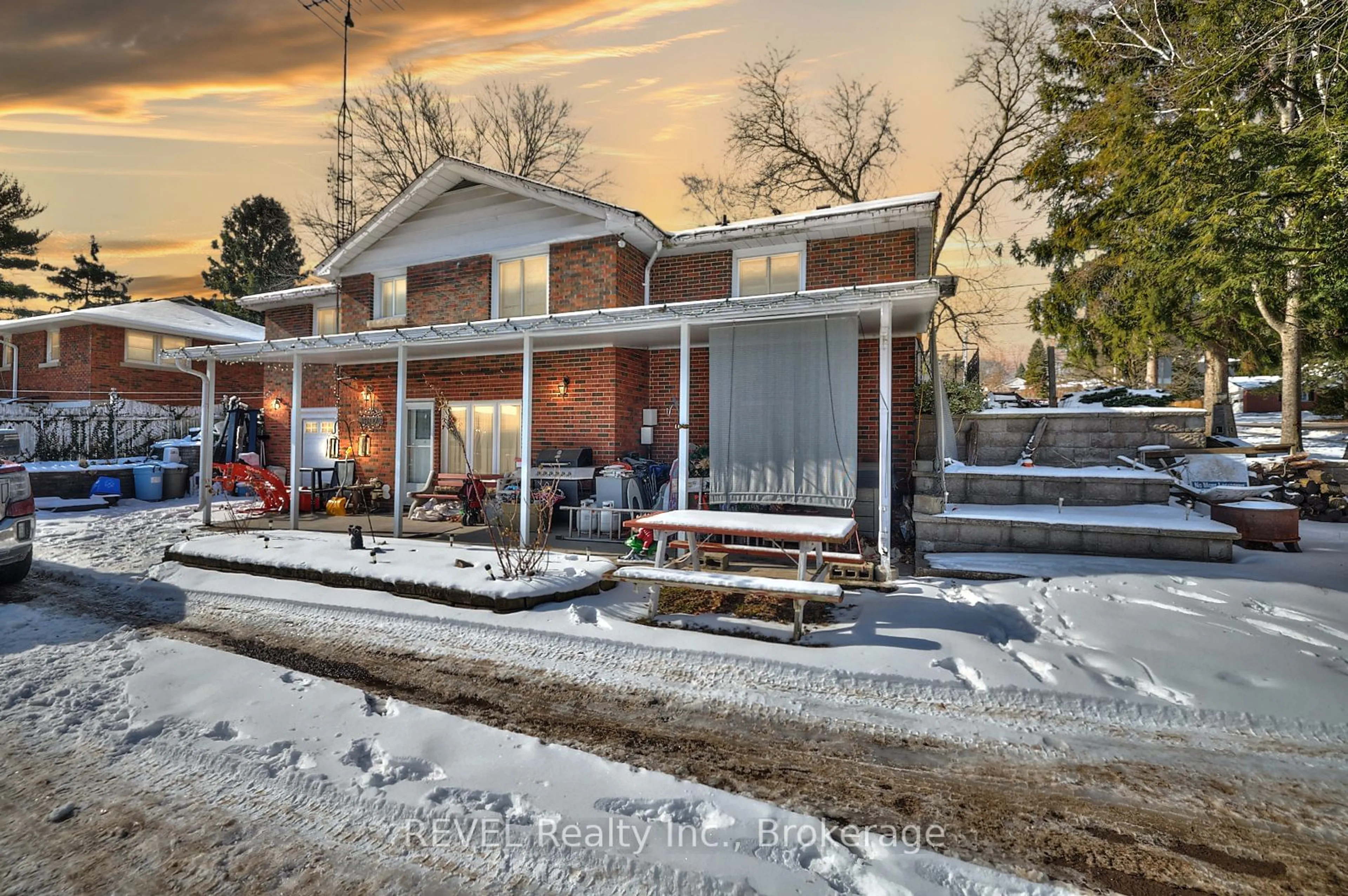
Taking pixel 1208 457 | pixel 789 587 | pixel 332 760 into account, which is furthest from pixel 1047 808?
pixel 1208 457

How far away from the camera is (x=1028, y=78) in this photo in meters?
18.2

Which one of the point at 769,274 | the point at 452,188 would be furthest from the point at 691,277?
the point at 452,188

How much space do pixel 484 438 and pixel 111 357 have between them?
740 inches

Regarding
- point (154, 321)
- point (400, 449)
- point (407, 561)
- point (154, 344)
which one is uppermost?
point (154, 321)

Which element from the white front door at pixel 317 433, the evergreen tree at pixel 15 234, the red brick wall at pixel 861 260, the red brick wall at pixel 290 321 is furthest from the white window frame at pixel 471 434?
the evergreen tree at pixel 15 234

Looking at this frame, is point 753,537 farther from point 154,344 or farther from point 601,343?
point 154,344

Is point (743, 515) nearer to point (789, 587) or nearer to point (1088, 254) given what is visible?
point (789, 587)

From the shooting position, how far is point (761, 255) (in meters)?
10.1

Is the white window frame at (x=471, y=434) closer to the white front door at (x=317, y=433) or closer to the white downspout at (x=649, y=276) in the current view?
the white downspout at (x=649, y=276)

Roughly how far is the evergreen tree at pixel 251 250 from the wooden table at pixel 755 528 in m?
38.9

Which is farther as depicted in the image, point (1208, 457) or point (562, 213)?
point (562, 213)

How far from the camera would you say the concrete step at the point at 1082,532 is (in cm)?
651

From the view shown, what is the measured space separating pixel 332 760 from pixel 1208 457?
11.4 metres

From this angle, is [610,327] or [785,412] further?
[610,327]
